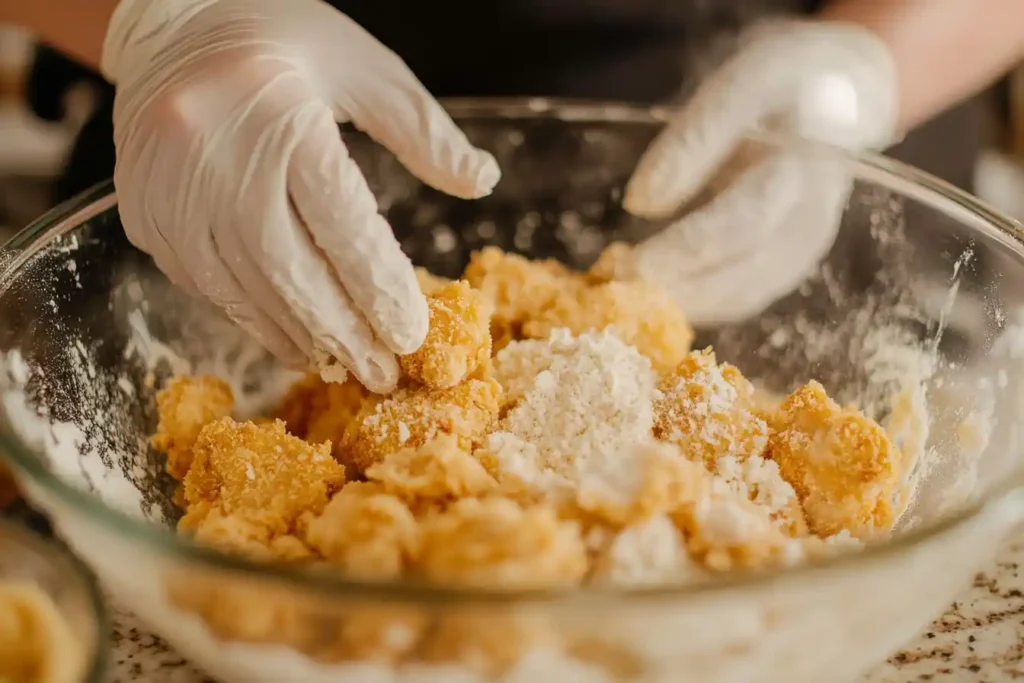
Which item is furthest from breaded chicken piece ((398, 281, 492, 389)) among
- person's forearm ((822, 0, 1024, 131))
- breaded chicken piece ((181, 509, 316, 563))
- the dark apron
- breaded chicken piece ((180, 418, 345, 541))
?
person's forearm ((822, 0, 1024, 131))

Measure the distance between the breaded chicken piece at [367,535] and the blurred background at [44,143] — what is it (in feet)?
6.31

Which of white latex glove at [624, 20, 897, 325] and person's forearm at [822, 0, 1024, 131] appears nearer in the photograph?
white latex glove at [624, 20, 897, 325]

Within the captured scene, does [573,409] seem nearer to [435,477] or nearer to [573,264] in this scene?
[435,477]

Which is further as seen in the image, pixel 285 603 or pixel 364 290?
pixel 364 290

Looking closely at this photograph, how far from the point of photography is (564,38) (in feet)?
4.91

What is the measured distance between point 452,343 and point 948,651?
55 centimetres

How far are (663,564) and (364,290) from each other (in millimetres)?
378

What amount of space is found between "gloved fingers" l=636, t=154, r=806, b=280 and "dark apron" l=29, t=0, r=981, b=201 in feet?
1.37

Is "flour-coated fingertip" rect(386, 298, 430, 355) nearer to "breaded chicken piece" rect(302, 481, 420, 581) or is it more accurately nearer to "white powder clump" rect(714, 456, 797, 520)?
"breaded chicken piece" rect(302, 481, 420, 581)

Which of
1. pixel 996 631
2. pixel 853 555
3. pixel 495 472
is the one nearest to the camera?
pixel 853 555

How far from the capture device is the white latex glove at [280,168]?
2.84 feet

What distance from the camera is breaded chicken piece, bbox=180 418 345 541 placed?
2.56 ft

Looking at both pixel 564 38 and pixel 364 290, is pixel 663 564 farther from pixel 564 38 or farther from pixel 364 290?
pixel 564 38

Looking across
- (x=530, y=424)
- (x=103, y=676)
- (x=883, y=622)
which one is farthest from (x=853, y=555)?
(x=103, y=676)
